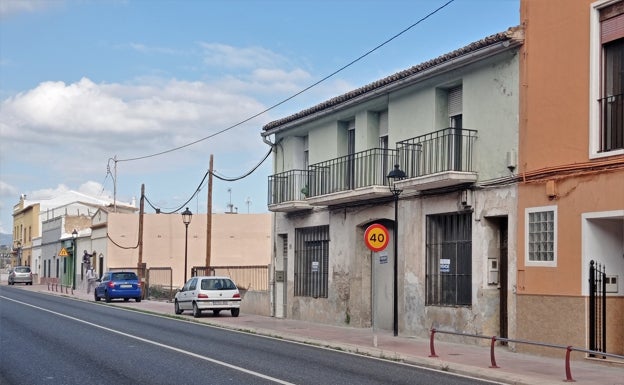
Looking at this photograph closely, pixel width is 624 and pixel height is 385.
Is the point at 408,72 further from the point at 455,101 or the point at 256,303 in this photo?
the point at 256,303

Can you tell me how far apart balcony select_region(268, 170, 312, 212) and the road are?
522 cm

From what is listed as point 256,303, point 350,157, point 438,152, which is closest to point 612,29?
point 438,152

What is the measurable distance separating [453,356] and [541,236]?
9.95ft

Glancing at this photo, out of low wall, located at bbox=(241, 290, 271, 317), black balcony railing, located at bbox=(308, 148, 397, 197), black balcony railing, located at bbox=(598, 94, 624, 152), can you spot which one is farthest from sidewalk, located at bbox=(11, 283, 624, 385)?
low wall, located at bbox=(241, 290, 271, 317)

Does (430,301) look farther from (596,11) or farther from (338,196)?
(596,11)

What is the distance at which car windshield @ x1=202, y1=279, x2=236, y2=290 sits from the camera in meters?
29.7

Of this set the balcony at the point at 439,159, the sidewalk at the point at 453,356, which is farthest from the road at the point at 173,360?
the balcony at the point at 439,159

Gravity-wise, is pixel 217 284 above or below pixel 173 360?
above

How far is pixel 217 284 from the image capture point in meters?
29.9

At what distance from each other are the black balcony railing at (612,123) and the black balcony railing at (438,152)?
154 inches

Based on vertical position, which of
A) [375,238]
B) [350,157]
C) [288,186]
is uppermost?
[350,157]

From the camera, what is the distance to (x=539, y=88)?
17.5 metres

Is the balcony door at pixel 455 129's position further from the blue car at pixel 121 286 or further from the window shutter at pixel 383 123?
the blue car at pixel 121 286

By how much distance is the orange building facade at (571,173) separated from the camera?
1585 cm
